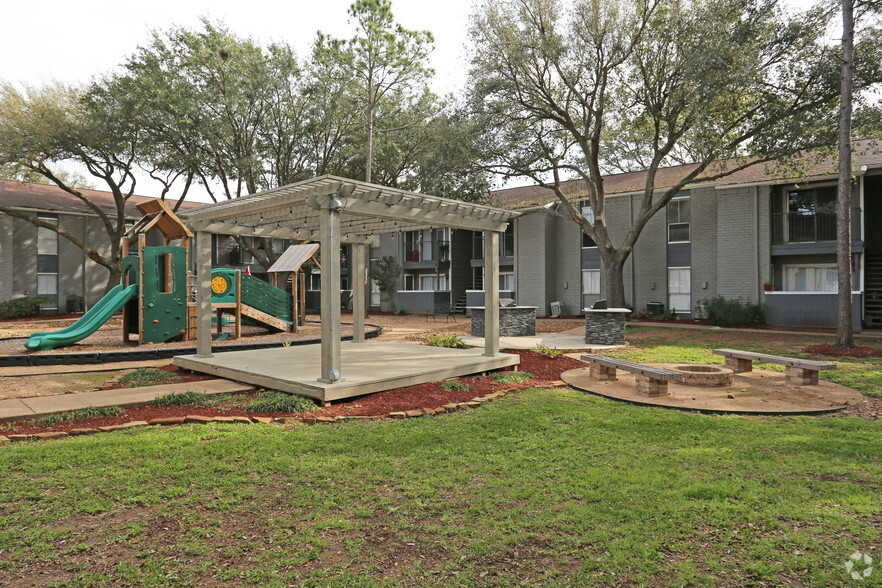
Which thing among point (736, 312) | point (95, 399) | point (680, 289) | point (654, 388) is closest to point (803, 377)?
point (654, 388)

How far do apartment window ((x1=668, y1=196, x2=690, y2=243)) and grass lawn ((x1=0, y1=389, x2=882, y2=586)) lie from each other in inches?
775

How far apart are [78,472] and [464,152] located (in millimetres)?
18262

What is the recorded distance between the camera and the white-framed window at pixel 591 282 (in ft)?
85.1

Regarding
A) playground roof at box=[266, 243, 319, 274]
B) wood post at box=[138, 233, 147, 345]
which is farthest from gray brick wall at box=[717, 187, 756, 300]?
wood post at box=[138, 233, 147, 345]

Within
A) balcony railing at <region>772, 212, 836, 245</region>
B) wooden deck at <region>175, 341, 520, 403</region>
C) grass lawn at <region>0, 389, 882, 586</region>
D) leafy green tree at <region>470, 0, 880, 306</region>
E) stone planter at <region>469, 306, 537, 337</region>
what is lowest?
grass lawn at <region>0, 389, 882, 586</region>

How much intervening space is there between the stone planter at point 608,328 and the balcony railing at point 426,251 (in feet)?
54.2

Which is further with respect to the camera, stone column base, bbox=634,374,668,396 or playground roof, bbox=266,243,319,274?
playground roof, bbox=266,243,319,274

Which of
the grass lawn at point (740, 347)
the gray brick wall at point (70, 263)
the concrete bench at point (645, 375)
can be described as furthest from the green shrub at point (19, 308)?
the concrete bench at point (645, 375)

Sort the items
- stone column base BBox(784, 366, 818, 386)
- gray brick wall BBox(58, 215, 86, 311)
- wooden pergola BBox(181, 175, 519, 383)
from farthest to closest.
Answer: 1. gray brick wall BBox(58, 215, 86, 311)
2. stone column base BBox(784, 366, 818, 386)
3. wooden pergola BBox(181, 175, 519, 383)

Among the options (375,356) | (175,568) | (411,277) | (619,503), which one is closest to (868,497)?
(619,503)

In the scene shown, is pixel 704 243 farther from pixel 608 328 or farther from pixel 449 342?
pixel 449 342

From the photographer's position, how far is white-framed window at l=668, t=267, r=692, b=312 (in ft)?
76.7

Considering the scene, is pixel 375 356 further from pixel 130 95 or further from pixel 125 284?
pixel 130 95

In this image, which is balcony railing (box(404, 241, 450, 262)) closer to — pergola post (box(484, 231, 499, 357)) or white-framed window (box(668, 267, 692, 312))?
white-framed window (box(668, 267, 692, 312))
